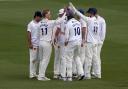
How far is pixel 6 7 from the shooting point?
46906 millimetres

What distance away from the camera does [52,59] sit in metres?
27.5

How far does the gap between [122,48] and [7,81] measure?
9.91 meters

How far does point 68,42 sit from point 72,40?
0.20 meters

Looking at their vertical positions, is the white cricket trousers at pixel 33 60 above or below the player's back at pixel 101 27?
below

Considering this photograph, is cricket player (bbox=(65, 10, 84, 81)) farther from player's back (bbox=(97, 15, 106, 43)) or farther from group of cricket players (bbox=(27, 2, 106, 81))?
player's back (bbox=(97, 15, 106, 43))

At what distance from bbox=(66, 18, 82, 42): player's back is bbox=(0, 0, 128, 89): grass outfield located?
1.54 m

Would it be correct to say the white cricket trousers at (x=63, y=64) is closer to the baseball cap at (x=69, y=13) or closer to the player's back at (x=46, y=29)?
the player's back at (x=46, y=29)

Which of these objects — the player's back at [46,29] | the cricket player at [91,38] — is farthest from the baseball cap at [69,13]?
the cricket player at [91,38]

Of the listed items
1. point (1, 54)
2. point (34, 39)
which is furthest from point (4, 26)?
point (34, 39)

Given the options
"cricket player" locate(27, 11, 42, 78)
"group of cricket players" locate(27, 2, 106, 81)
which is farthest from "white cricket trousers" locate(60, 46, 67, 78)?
"cricket player" locate(27, 11, 42, 78)

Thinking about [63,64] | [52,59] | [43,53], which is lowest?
[52,59]

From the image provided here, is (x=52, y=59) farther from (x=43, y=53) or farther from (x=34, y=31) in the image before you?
(x=43, y=53)

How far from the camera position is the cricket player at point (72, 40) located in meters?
21.3

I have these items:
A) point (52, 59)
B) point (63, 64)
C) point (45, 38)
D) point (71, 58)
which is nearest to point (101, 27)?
point (71, 58)
